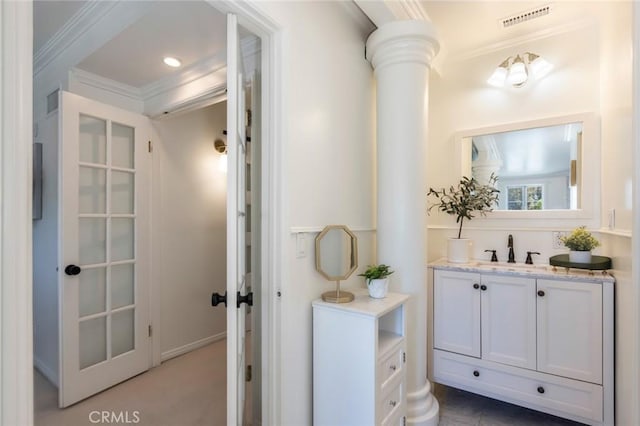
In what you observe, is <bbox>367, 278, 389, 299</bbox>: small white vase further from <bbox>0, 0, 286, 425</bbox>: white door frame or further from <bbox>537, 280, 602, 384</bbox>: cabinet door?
<bbox>0, 0, 286, 425</bbox>: white door frame

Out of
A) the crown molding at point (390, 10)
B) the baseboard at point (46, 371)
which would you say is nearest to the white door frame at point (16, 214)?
the crown molding at point (390, 10)

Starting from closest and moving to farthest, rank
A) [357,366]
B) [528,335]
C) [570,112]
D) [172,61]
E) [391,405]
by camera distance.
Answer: [357,366] < [391,405] < [528,335] < [570,112] < [172,61]

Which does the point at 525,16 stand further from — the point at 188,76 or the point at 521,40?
the point at 188,76

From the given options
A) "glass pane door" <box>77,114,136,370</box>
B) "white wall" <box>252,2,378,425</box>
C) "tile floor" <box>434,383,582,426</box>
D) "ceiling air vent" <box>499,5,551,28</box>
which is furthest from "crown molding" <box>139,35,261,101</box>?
"tile floor" <box>434,383,582,426</box>

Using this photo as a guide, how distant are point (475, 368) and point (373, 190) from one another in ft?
4.61

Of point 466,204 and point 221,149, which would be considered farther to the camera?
point 221,149

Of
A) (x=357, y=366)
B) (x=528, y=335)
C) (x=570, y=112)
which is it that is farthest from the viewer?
(x=570, y=112)

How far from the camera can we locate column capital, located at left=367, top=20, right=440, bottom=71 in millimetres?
1854

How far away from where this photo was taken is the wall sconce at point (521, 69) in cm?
227

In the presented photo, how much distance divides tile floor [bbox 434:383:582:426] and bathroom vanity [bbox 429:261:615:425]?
0.15 meters

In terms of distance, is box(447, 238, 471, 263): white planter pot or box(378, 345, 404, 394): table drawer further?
box(447, 238, 471, 263): white planter pot

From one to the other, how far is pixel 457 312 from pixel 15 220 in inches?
91.7

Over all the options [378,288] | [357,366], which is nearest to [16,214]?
[357,366]

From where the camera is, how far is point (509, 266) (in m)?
2.20
